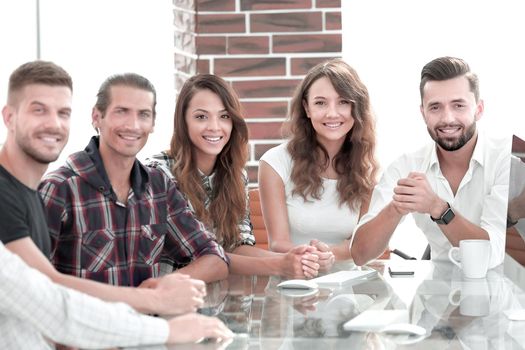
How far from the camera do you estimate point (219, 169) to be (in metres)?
3.24

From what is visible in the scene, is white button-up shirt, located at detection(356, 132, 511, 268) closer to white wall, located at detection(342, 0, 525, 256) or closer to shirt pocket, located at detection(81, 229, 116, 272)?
shirt pocket, located at detection(81, 229, 116, 272)

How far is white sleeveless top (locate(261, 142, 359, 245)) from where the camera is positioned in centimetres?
339

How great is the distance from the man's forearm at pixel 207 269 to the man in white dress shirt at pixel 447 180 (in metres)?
0.52

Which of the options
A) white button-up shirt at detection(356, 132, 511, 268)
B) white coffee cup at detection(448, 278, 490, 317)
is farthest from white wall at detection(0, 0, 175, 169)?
white coffee cup at detection(448, 278, 490, 317)

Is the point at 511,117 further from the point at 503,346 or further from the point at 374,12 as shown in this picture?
the point at 503,346

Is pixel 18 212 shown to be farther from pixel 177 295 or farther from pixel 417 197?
pixel 417 197

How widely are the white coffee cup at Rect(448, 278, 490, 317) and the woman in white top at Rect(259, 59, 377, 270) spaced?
32.6 inches

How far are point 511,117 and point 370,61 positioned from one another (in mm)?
757

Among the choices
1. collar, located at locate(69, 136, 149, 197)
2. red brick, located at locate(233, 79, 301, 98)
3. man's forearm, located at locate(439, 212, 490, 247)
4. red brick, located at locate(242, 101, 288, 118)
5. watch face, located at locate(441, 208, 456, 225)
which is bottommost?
man's forearm, located at locate(439, 212, 490, 247)

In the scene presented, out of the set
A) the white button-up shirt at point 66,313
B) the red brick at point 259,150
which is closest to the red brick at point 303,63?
the red brick at point 259,150

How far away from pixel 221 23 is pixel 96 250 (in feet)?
5.44

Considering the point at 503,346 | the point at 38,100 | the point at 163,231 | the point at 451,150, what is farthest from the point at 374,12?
the point at 503,346

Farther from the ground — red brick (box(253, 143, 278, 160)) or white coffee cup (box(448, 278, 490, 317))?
red brick (box(253, 143, 278, 160))

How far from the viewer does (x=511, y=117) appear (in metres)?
4.42
